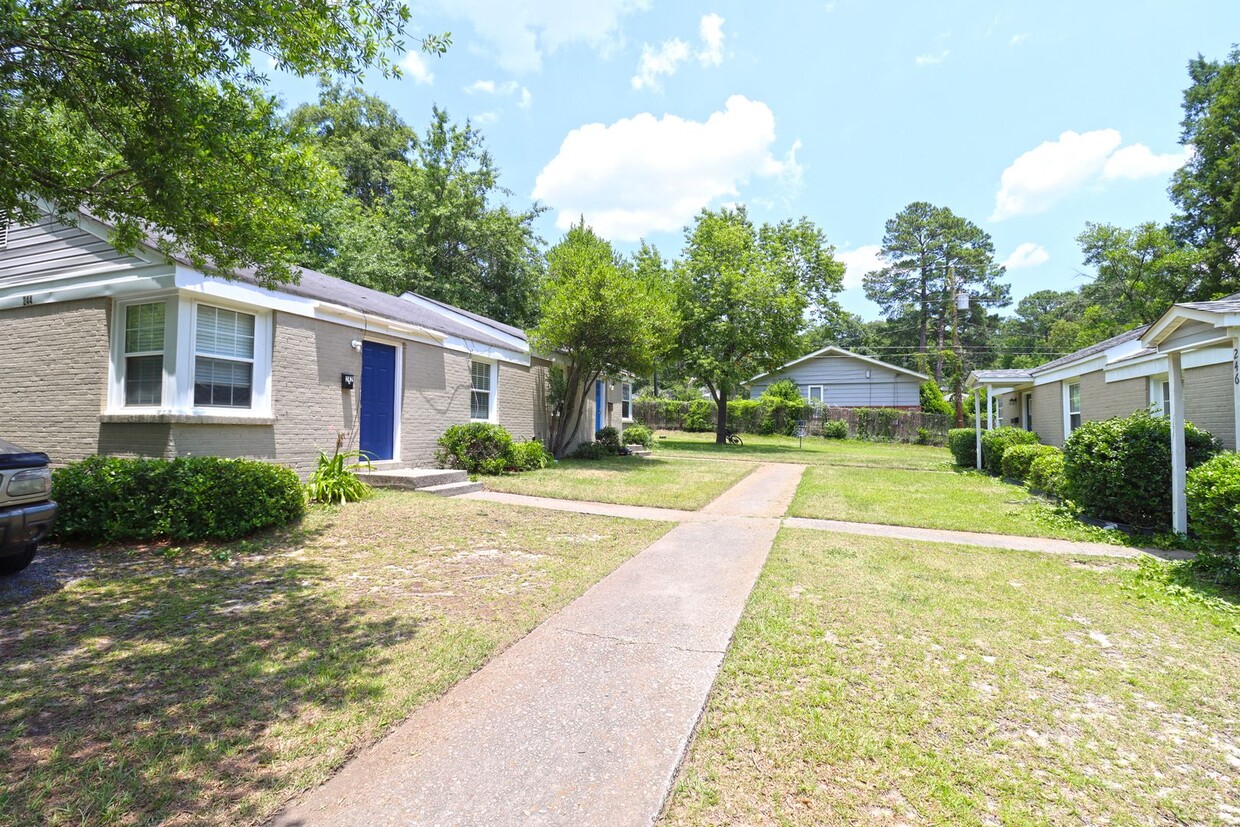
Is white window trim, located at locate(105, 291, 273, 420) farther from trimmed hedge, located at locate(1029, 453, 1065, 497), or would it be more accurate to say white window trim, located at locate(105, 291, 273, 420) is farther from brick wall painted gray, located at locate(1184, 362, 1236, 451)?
brick wall painted gray, located at locate(1184, 362, 1236, 451)

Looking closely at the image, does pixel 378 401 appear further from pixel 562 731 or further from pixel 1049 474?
pixel 1049 474

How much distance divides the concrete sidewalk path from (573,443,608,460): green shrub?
1133 cm

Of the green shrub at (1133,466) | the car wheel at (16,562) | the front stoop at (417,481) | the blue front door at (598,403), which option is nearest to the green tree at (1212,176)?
the green shrub at (1133,466)

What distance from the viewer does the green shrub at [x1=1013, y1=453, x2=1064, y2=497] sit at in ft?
28.5

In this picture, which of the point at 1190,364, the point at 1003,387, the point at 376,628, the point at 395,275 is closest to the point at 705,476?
the point at 1190,364

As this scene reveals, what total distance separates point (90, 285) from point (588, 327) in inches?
343

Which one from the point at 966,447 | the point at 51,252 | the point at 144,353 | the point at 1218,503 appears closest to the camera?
the point at 1218,503

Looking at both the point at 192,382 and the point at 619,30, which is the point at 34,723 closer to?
the point at 192,382

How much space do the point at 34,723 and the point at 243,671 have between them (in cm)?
77

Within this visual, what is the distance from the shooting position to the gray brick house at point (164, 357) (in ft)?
22.8


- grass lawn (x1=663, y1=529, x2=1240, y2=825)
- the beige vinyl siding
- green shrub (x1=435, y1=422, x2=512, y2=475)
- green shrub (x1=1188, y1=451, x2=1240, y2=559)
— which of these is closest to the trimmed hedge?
green shrub (x1=1188, y1=451, x2=1240, y2=559)

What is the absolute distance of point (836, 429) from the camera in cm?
2919

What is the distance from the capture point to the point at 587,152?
1917 centimetres

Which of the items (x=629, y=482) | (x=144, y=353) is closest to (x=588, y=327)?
(x=629, y=482)
